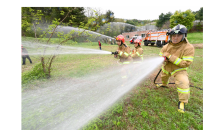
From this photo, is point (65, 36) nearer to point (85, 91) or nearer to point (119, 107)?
point (85, 91)

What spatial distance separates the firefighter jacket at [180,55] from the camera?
2838 mm

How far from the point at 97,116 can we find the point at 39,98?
2796mm

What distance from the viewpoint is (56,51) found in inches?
203

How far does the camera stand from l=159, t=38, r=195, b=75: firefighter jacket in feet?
9.31

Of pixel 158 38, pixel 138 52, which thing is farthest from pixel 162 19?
pixel 138 52

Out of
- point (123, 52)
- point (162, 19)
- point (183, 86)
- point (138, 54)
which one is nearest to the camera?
point (183, 86)

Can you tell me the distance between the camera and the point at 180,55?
3.06m

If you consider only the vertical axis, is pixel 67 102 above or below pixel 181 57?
below

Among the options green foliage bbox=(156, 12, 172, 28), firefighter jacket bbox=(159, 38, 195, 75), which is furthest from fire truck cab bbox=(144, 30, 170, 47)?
green foliage bbox=(156, 12, 172, 28)

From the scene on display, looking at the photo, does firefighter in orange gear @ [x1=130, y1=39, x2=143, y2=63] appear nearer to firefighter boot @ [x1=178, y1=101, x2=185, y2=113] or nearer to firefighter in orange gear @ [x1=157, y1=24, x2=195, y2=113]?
firefighter in orange gear @ [x1=157, y1=24, x2=195, y2=113]

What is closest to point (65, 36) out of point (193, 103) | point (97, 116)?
point (97, 116)

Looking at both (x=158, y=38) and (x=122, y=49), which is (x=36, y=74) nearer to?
(x=122, y=49)

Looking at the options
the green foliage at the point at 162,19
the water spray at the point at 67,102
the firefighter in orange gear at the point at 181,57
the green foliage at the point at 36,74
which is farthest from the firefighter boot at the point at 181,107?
the green foliage at the point at 162,19

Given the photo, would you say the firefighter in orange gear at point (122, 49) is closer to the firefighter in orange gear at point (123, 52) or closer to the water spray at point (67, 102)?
the firefighter in orange gear at point (123, 52)
